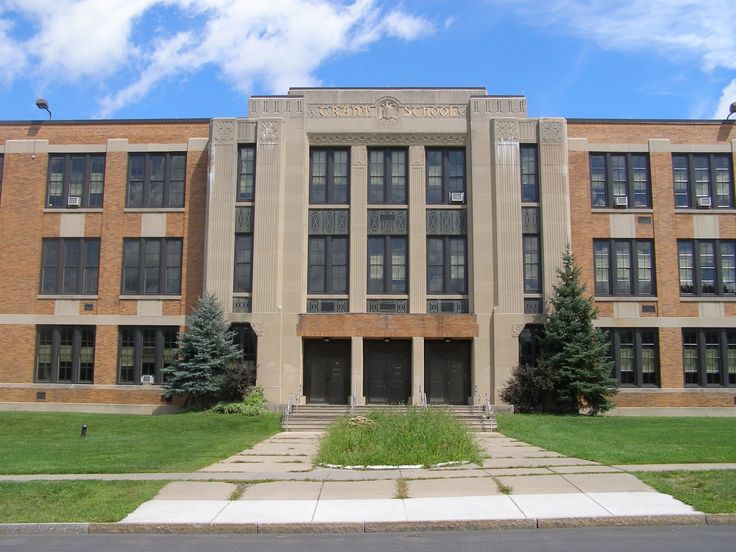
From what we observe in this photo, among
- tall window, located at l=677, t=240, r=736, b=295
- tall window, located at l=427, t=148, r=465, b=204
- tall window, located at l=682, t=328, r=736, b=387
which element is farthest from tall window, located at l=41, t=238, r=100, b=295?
tall window, located at l=682, t=328, r=736, b=387

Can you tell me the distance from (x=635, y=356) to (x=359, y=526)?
2527 centimetres

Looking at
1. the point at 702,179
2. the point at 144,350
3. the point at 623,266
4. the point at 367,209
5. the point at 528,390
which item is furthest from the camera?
the point at 702,179

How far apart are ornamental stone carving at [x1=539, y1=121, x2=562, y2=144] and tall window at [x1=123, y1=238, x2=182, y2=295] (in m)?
17.2

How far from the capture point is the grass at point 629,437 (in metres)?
16.8

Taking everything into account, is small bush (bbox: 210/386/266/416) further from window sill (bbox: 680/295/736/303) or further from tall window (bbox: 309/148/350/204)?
window sill (bbox: 680/295/736/303)

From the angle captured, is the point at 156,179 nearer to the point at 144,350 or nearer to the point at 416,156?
the point at 144,350

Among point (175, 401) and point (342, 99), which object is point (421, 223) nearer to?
point (342, 99)

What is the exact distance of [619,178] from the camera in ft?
111

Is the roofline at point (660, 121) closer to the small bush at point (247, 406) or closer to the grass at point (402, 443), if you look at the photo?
the small bush at point (247, 406)

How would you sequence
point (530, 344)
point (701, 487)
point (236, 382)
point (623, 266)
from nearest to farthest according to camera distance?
point (701, 487) < point (236, 382) < point (530, 344) < point (623, 266)

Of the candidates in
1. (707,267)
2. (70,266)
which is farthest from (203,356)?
(707,267)

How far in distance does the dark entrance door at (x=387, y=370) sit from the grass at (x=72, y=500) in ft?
64.1

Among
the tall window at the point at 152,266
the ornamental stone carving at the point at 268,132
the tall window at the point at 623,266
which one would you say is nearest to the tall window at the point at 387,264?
the ornamental stone carving at the point at 268,132

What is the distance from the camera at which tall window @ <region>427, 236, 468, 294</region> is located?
109 ft
